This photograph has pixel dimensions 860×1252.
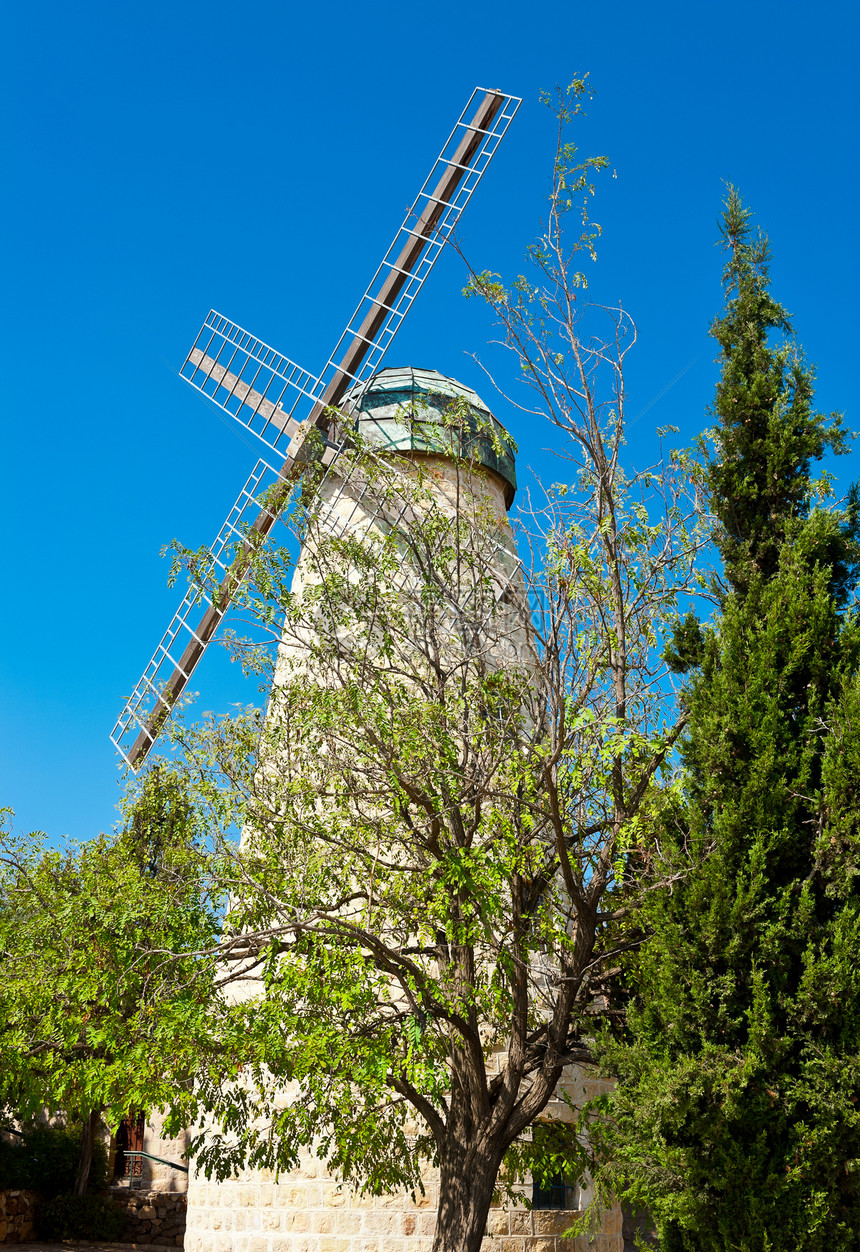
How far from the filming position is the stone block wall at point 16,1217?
13.5 meters

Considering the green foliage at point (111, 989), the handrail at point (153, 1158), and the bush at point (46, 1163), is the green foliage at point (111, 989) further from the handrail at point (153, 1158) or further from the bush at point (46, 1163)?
the handrail at point (153, 1158)

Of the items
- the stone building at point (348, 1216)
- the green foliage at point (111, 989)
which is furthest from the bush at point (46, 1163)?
the green foliage at point (111, 989)

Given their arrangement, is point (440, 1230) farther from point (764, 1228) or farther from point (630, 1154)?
point (764, 1228)

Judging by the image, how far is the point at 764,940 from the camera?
17.3 feet

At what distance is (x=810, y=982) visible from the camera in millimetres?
5098

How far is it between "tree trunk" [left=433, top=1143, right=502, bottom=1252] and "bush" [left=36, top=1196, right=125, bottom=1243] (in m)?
9.95

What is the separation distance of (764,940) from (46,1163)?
536 inches

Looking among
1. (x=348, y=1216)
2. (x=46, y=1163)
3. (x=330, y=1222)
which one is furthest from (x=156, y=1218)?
(x=348, y=1216)

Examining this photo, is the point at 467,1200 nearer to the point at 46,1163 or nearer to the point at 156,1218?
the point at 156,1218

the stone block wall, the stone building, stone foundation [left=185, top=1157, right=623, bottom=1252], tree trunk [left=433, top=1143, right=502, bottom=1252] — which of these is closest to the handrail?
the stone block wall

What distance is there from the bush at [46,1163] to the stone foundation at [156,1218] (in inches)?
27.6

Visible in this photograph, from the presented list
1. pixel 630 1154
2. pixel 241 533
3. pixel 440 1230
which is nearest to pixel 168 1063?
pixel 440 1230

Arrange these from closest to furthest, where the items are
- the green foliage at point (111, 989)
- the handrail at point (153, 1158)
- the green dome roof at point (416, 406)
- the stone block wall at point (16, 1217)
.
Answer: the green foliage at point (111, 989)
the green dome roof at point (416, 406)
the stone block wall at point (16, 1217)
the handrail at point (153, 1158)

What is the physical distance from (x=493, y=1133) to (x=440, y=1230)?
2.67 feet
